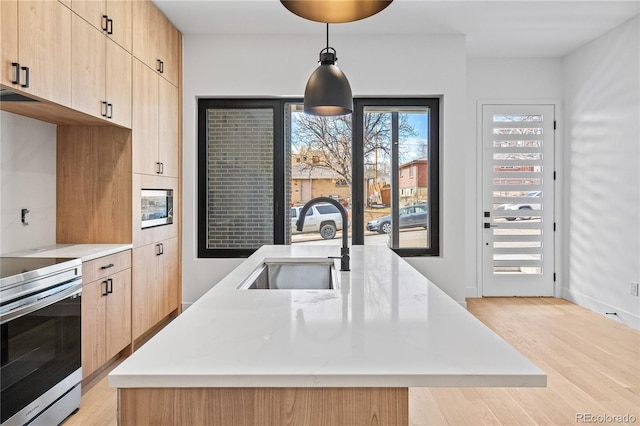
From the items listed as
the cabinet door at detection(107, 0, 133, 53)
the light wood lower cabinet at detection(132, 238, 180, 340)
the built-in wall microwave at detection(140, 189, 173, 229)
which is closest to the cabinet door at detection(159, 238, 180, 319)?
the light wood lower cabinet at detection(132, 238, 180, 340)

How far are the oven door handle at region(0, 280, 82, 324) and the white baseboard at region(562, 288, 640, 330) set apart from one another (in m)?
4.42

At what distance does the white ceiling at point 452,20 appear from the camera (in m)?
3.67

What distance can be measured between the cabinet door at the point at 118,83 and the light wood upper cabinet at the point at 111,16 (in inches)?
2.8

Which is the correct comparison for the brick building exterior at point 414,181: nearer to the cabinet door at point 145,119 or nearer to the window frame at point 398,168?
the window frame at point 398,168

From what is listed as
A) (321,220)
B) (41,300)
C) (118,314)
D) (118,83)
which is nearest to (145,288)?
(118,314)

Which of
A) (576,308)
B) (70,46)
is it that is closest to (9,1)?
(70,46)

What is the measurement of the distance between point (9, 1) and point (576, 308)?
525 centimetres

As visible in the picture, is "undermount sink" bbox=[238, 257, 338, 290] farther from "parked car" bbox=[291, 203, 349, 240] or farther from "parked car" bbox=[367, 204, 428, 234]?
"parked car" bbox=[367, 204, 428, 234]

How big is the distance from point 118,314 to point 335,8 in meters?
2.58

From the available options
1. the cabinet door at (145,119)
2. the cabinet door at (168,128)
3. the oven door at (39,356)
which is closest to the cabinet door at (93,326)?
the oven door at (39,356)

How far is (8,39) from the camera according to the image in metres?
2.00

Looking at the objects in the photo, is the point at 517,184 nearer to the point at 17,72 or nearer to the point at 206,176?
the point at 206,176

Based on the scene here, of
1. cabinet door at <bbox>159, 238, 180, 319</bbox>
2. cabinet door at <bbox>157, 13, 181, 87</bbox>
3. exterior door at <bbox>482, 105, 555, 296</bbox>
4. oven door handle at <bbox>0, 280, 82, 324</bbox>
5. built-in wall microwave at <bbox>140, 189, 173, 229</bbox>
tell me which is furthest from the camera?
exterior door at <bbox>482, 105, 555, 296</bbox>

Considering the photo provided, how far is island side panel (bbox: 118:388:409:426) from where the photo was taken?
89cm
